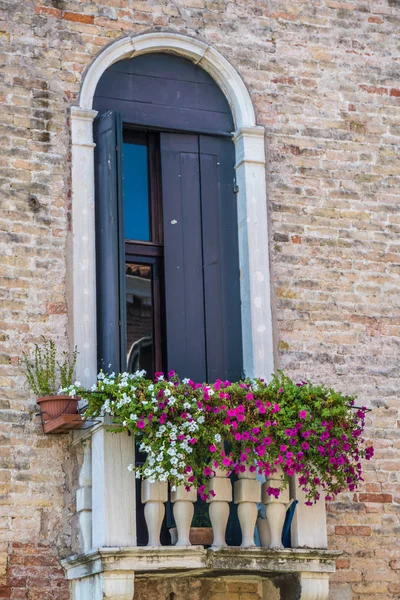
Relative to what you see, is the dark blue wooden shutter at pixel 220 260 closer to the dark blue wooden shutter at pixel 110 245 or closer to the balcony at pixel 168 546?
the dark blue wooden shutter at pixel 110 245

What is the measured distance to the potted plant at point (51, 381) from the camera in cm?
710

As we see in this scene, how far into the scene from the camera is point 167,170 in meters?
8.08

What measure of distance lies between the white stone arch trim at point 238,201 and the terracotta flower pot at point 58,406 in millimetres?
285

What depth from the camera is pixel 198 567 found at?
6.79m

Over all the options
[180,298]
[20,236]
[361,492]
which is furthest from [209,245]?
[361,492]

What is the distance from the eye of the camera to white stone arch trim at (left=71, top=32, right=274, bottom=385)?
754 centimetres

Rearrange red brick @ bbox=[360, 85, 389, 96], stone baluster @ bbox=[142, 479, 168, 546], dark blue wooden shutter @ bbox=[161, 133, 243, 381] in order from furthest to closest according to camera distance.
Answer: red brick @ bbox=[360, 85, 389, 96], dark blue wooden shutter @ bbox=[161, 133, 243, 381], stone baluster @ bbox=[142, 479, 168, 546]

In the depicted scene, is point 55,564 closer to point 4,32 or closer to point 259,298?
point 259,298

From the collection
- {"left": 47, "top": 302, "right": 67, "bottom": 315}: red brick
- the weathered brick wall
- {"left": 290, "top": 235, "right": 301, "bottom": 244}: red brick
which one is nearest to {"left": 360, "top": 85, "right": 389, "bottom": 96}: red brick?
the weathered brick wall

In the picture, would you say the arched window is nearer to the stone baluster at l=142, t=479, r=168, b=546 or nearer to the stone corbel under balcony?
the stone baluster at l=142, t=479, r=168, b=546

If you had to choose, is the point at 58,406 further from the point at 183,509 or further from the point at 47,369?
the point at 183,509

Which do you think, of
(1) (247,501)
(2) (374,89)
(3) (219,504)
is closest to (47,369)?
(3) (219,504)

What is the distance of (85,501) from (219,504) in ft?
2.50

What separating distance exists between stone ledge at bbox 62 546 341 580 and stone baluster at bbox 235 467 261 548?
0.14m
